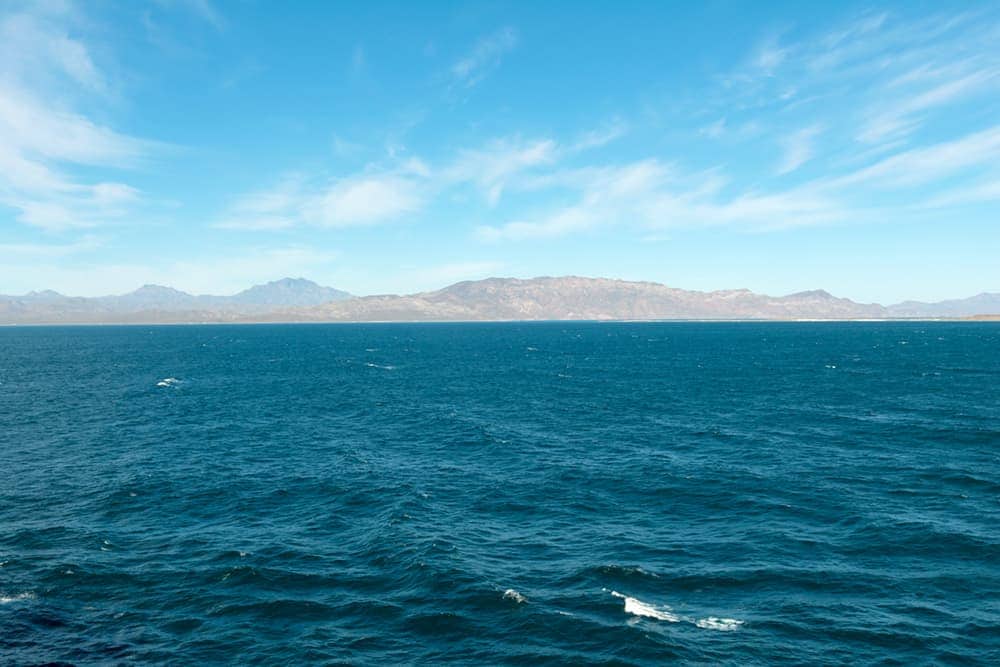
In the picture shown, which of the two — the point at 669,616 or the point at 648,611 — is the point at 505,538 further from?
the point at 669,616

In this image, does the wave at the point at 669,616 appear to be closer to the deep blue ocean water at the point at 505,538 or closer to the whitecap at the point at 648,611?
the whitecap at the point at 648,611

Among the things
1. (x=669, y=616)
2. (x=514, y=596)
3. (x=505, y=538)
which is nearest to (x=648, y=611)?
(x=669, y=616)

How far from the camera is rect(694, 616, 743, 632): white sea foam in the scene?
3978cm

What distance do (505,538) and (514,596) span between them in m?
11.1

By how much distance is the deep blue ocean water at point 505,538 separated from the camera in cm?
3916

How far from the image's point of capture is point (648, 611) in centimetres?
4212

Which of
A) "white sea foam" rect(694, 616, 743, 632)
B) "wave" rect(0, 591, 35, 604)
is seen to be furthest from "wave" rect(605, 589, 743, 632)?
"wave" rect(0, 591, 35, 604)

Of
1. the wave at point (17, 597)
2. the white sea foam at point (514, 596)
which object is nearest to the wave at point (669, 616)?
the white sea foam at point (514, 596)

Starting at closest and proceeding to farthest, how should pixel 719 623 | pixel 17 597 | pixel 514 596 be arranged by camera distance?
pixel 719 623, pixel 514 596, pixel 17 597

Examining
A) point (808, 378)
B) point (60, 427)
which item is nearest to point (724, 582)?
point (60, 427)

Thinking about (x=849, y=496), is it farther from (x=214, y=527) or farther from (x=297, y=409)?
(x=297, y=409)

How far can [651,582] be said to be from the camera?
1821 inches

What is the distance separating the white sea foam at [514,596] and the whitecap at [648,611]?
Result: 7207 millimetres

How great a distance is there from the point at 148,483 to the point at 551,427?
196ft
